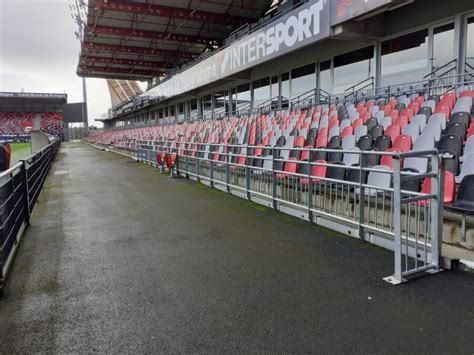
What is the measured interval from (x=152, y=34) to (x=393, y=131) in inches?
1001

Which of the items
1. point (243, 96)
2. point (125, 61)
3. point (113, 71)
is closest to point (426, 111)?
point (243, 96)

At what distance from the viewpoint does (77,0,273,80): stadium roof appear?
22859 mm

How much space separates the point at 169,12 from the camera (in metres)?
23.2

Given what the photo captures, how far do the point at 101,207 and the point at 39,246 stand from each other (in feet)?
8.27

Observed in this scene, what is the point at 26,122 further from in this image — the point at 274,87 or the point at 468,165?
the point at 468,165

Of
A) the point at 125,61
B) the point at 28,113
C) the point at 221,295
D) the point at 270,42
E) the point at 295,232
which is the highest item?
the point at 125,61

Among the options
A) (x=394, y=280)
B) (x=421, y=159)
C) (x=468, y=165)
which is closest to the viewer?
(x=394, y=280)

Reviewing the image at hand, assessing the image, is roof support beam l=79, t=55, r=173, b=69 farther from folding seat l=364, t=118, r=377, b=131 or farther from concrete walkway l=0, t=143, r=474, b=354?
concrete walkway l=0, t=143, r=474, b=354

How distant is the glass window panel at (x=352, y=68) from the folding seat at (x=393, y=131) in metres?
6.41

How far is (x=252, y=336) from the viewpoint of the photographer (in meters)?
2.56

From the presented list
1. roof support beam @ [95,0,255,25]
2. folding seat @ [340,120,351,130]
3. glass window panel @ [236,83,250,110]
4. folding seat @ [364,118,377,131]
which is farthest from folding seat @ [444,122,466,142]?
roof support beam @ [95,0,255,25]

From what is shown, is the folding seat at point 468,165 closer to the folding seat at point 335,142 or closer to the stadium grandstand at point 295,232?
the stadium grandstand at point 295,232

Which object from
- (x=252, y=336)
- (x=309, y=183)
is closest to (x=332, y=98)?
(x=309, y=183)

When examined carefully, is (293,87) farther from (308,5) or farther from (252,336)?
(252,336)
